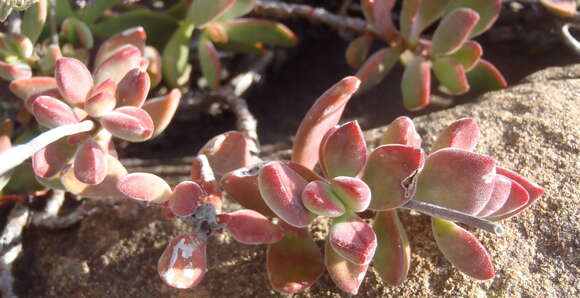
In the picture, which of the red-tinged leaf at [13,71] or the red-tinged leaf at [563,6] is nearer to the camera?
the red-tinged leaf at [13,71]

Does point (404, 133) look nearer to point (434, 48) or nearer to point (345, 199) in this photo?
point (345, 199)

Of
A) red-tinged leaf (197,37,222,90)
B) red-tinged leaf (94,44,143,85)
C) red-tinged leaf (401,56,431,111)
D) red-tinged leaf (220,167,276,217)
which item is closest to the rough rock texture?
red-tinged leaf (401,56,431,111)

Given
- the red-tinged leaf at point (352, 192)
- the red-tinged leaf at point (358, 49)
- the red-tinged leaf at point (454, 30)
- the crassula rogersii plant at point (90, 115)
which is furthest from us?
the red-tinged leaf at point (358, 49)

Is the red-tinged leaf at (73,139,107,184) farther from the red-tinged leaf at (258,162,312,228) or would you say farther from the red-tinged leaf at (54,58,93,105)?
the red-tinged leaf at (258,162,312,228)

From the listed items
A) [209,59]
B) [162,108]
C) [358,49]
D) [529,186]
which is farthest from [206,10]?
[529,186]

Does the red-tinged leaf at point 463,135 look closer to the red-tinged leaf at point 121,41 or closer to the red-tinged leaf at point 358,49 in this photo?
the red-tinged leaf at point 358,49

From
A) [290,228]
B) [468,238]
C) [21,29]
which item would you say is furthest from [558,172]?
[21,29]

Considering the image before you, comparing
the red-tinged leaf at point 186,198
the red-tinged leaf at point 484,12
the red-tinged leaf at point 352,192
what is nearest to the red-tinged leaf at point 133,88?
the red-tinged leaf at point 186,198
